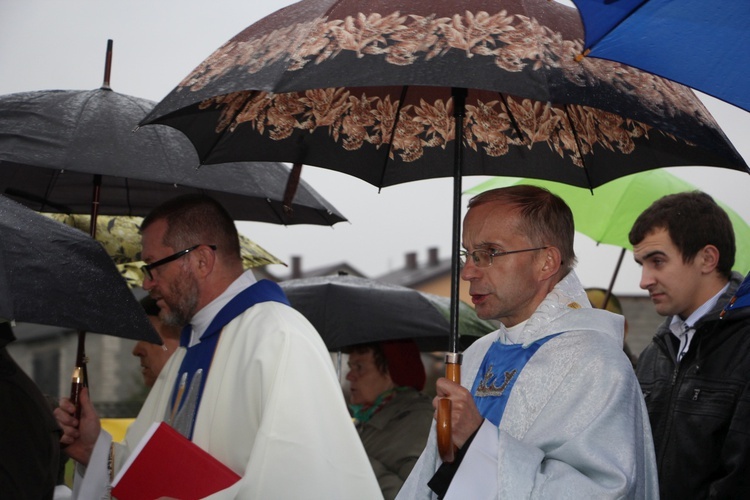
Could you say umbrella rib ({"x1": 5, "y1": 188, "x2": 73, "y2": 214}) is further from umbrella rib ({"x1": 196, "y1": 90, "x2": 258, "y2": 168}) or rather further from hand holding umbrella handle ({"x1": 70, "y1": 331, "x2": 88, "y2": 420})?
umbrella rib ({"x1": 196, "y1": 90, "x2": 258, "y2": 168})

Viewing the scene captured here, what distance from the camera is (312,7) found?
144 inches

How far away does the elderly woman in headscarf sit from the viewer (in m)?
6.00

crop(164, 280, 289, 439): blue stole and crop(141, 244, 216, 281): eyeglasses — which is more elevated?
crop(141, 244, 216, 281): eyeglasses

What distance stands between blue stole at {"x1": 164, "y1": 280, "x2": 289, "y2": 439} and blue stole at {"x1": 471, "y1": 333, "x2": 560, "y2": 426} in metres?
1.05

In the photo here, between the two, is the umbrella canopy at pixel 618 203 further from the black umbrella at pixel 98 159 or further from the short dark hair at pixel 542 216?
the short dark hair at pixel 542 216

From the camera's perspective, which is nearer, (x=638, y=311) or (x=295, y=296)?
(x=295, y=296)

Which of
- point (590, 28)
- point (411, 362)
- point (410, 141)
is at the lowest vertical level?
point (411, 362)

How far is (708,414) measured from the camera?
4.24 metres

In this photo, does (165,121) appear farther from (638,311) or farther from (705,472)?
(638,311)

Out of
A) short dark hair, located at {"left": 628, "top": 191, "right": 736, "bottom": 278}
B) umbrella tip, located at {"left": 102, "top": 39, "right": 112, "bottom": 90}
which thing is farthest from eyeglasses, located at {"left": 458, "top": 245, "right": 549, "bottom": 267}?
umbrella tip, located at {"left": 102, "top": 39, "right": 112, "bottom": 90}

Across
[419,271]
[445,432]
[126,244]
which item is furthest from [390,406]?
[419,271]

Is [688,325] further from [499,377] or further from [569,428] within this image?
[569,428]

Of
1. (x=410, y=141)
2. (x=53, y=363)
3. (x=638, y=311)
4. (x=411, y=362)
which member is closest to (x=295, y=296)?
(x=411, y=362)

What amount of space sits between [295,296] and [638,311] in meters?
33.3
